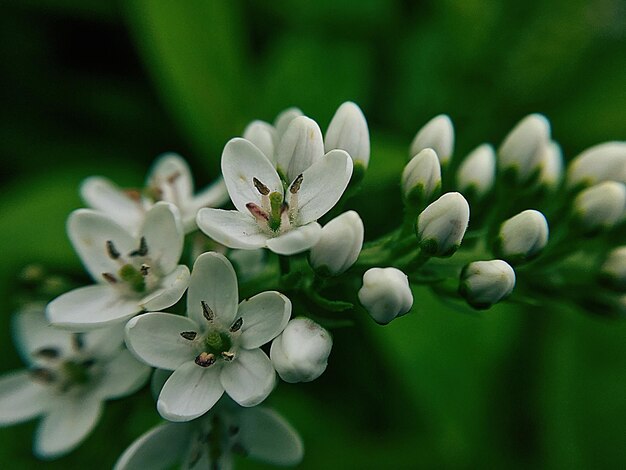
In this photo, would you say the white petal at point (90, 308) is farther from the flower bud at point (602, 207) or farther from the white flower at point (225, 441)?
the flower bud at point (602, 207)

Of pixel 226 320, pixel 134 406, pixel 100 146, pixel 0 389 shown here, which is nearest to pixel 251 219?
pixel 226 320

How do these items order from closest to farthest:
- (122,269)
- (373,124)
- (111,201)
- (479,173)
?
1. (122,269)
2. (479,173)
3. (111,201)
4. (373,124)

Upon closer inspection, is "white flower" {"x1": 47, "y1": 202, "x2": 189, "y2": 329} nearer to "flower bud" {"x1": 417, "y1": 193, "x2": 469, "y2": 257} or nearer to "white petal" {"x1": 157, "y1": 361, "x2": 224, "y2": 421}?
"white petal" {"x1": 157, "y1": 361, "x2": 224, "y2": 421}

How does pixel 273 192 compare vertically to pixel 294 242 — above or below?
above

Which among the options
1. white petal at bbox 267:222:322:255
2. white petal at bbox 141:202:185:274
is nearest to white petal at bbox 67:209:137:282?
white petal at bbox 141:202:185:274

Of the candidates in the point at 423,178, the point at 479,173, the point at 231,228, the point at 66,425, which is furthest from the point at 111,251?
the point at 479,173

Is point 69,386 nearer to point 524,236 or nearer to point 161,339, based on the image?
point 161,339

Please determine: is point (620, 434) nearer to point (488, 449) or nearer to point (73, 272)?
point (488, 449)

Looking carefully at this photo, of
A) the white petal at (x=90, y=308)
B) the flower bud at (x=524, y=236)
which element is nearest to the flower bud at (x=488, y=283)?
the flower bud at (x=524, y=236)
